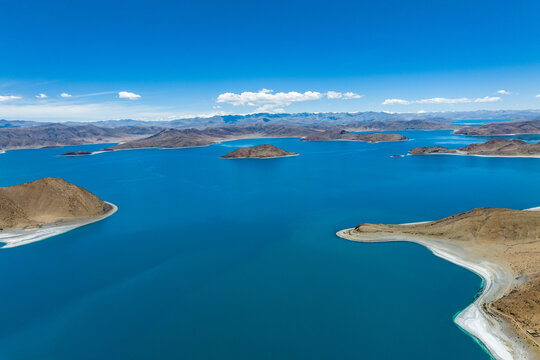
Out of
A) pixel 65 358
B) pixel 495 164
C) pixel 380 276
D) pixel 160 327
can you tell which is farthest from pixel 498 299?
pixel 495 164

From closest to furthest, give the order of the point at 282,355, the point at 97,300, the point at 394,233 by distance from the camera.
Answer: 1. the point at 282,355
2. the point at 97,300
3. the point at 394,233

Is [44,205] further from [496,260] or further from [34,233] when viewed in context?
[496,260]

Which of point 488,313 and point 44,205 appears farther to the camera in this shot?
point 44,205

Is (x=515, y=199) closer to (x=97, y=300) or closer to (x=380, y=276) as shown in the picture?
(x=380, y=276)

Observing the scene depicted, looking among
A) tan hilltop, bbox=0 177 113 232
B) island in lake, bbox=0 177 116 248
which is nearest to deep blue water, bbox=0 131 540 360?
island in lake, bbox=0 177 116 248

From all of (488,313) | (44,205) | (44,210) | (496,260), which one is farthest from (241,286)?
(44,205)

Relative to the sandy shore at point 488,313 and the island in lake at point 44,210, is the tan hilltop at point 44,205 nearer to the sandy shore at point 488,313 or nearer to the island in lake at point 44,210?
the island in lake at point 44,210

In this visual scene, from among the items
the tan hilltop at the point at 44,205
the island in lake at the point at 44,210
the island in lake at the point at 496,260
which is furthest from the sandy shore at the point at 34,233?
the island in lake at the point at 496,260
